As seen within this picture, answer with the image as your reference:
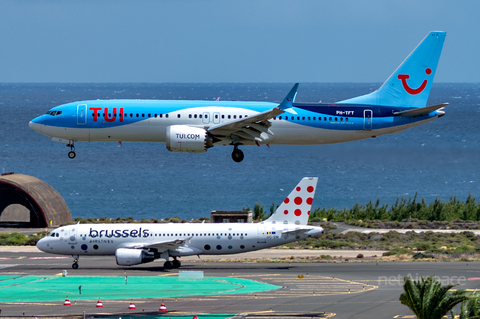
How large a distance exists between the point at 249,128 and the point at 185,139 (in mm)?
5245

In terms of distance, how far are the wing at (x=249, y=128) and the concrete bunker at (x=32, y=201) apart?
1520 inches

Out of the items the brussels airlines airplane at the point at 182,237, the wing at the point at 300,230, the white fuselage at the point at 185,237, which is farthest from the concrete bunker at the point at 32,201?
the wing at the point at 300,230

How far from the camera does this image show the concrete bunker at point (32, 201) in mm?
91188

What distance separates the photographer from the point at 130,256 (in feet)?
205

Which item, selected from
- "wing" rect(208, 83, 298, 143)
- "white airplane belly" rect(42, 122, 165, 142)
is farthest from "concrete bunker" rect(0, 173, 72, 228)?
"wing" rect(208, 83, 298, 143)

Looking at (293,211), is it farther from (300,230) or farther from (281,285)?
(281,285)

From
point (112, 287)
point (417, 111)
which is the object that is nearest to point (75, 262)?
point (112, 287)

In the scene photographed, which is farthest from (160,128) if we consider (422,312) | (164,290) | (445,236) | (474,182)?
(474,182)

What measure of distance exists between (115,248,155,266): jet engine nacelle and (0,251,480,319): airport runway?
2.78ft

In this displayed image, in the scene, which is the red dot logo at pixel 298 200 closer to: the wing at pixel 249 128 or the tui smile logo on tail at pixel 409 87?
the wing at pixel 249 128

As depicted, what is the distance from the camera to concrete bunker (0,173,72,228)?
91188 millimetres

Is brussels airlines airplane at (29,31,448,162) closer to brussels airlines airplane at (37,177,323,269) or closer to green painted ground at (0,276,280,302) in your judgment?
brussels airlines airplane at (37,177,323,269)

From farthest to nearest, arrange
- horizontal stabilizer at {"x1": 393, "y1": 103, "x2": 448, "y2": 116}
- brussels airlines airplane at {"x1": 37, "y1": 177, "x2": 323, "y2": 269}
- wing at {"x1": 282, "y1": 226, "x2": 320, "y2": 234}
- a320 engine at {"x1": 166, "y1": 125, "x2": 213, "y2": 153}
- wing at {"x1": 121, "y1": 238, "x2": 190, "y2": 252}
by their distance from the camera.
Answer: brussels airlines airplane at {"x1": 37, "y1": 177, "x2": 323, "y2": 269}
wing at {"x1": 282, "y1": 226, "x2": 320, "y2": 234}
wing at {"x1": 121, "y1": 238, "x2": 190, "y2": 252}
horizontal stabilizer at {"x1": 393, "y1": 103, "x2": 448, "y2": 116}
a320 engine at {"x1": 166, "y1": 125, "x2": 213, "y2": 153}
